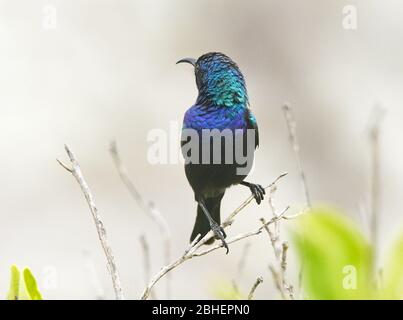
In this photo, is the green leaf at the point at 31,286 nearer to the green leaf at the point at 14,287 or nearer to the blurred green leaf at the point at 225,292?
the green leaf at the point at 14,287

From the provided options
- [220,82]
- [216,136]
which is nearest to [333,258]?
[216,136]

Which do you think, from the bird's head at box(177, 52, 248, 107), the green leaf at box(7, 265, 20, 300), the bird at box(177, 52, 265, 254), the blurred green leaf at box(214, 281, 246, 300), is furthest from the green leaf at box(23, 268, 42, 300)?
the bird's head at box(177, 52, 248, 107)

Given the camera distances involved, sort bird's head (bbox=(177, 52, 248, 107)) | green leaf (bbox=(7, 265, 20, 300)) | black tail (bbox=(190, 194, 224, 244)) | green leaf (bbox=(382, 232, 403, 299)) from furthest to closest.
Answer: bird's head (bbox=(177, 52, 248, 107))
black tail (bbox=(190, 194, 224, 244))
green leaf (bbox=(7, 265, 20, 300))
green leaf (bbox=(382, 232, 403, 299))

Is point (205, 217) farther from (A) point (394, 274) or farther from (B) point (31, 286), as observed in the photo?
(A) point (394, 274)

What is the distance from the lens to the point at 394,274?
1400 mm

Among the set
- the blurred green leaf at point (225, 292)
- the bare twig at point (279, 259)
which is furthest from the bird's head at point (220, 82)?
the blurred green leaf at point (225, 292)

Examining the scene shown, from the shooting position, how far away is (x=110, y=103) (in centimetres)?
773

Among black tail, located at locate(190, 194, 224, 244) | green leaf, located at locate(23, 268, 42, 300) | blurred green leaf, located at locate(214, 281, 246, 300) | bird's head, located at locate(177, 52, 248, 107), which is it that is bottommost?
black tail, located at locate(190, 194, 224, 244)

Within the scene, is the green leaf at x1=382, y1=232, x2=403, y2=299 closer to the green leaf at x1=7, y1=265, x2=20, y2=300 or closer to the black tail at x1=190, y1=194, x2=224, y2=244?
the green leaf at x1=7, y1=265, x2=20, y2=300

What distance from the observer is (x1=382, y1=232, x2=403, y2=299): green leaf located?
1.39 meters

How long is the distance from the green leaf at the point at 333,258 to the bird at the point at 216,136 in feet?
5.11

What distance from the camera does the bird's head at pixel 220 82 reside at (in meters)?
3.29
